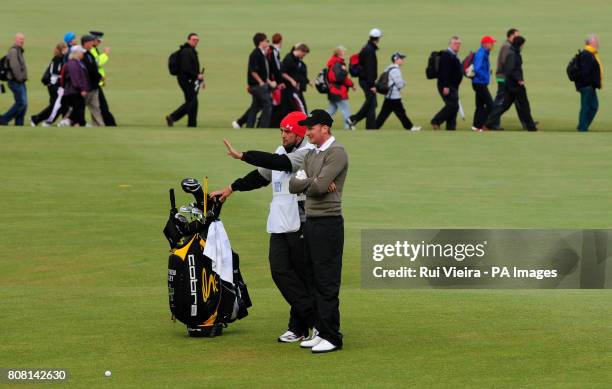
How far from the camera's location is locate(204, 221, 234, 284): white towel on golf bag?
1195 centimetres

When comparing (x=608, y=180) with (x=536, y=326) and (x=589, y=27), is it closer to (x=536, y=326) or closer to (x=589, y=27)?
(x=536, y=326)

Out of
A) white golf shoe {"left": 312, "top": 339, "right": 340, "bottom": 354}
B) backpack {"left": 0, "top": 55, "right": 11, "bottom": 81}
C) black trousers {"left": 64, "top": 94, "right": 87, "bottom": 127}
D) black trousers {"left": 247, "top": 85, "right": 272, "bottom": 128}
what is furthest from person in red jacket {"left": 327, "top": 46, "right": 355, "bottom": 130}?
white golf shoe {"left": 312, "top": 339, "right": 340, "bottom": 354}

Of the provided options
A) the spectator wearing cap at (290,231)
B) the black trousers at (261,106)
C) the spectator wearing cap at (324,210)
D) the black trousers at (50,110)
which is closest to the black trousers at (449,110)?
the black trousers at (261,106)

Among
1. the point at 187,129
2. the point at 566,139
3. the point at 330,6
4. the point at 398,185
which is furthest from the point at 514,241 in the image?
the point at 330,6

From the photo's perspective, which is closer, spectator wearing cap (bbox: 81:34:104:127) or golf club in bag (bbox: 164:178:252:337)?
golf club in bag (bbox: 164:178:252:337)

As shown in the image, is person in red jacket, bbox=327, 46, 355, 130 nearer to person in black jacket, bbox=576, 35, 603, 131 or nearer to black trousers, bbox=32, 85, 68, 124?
person in black jacket, bbox=576, 35, 603, 131

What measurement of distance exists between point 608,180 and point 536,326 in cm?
1138

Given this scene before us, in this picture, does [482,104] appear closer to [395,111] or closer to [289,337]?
[395,111]

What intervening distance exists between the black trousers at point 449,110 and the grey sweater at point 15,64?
9.28m

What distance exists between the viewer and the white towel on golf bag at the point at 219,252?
39.2ft

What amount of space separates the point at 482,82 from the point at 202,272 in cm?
1959

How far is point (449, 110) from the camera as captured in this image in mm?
30766

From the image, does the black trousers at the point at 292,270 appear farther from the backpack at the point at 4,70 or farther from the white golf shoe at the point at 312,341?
the backpack at the point at 4,70

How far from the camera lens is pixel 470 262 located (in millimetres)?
15516
